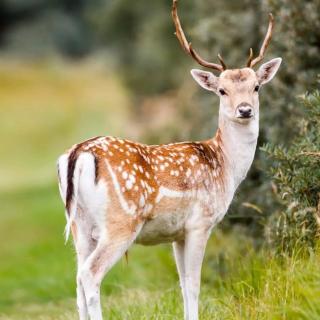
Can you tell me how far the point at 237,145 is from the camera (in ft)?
23.5

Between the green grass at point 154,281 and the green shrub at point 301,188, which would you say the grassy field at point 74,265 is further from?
the green shrub at point 301,188

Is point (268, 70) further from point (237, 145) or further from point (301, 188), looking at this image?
point (301, 188)

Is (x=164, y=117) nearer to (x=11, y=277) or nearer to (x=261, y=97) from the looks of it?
(x=11, y=277)

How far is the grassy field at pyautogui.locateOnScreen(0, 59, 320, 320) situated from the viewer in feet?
20.3

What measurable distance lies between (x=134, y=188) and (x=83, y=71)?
38.9 meters

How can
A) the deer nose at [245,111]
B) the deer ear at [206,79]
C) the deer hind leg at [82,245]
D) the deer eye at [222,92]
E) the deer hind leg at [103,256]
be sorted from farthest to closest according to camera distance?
the deer ear at [206,79]
the deer eye at [222,92]
the deer nose at [245,111]
the deer hind leg at [82,245]
the deer hind leg at [103,256]

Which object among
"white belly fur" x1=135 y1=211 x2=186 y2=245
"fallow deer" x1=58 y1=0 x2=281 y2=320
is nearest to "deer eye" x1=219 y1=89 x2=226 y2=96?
"fallow deer" x1=58 y1=0 x2=281 y2=320

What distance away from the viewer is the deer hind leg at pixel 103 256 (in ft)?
20.1

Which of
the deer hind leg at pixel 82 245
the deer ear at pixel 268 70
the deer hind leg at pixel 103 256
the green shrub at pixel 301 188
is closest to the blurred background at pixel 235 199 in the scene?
the green shrub at pixel 301 188

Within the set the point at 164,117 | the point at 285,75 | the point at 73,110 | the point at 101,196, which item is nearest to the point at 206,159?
the point at 101,196

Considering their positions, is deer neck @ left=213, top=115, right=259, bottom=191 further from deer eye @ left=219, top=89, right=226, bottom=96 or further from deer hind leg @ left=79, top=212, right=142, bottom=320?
deer hind leg @ left=79, top=212, right=142, bottom=320

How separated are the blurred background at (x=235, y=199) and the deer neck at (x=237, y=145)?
15 centimetres

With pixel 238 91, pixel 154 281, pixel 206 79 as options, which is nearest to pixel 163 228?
pixel 238 91

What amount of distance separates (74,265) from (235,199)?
127 inches
